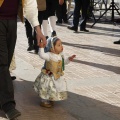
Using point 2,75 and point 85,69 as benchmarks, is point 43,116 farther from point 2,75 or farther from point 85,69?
point 85,69

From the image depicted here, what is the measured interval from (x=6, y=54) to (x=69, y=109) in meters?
1.19

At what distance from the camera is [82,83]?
6.03 meters

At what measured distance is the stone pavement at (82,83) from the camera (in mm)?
4734

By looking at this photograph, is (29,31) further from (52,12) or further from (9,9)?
(9,9)

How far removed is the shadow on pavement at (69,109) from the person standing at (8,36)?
242 mm

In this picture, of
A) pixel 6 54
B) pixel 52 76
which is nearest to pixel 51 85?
pixel 52 76

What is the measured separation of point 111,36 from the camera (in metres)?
11.0

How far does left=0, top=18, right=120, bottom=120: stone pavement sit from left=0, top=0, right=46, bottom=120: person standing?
0.21 m

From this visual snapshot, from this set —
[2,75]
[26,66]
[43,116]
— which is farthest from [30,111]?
[26,66]

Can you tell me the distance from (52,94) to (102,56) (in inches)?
140

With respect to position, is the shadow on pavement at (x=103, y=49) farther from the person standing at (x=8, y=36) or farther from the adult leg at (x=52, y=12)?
the person standing at (x=8, y=36)

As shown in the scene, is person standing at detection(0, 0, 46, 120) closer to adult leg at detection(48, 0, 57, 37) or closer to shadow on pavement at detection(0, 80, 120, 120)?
shadow on pavement at detection(0, 80, 120, 120)

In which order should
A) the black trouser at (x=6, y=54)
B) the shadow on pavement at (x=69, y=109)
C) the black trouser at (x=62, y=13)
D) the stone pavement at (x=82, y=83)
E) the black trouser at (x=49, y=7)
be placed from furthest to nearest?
the black trouser at (x=62, y=13)
the black trouser at (x=49, y=7)
the stone pavement at (x=82, y=83)
the shadow on pavement at (x=69, y=109)
the black trouser at (x=6, y=54)

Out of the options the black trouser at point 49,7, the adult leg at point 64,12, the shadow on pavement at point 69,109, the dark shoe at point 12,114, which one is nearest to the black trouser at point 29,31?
the black trouser at point 49,7
